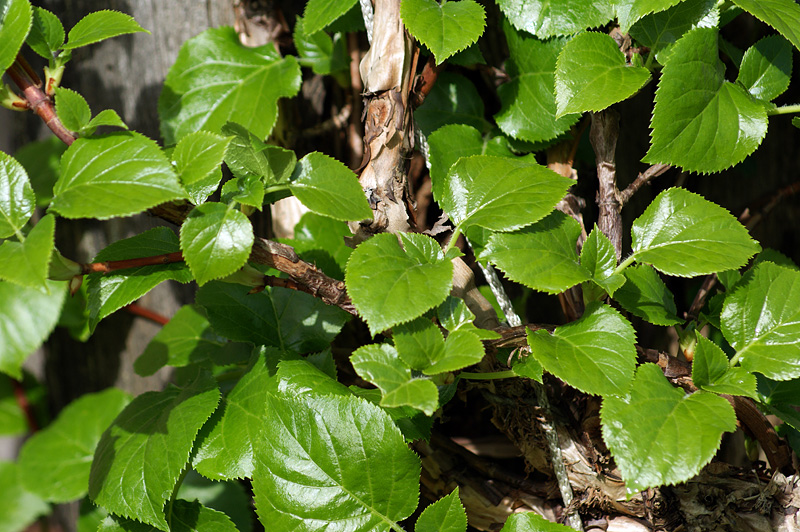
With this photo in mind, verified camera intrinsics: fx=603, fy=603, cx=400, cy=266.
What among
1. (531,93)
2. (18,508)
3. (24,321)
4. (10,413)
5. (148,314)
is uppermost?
(531,93)

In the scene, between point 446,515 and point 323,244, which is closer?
point 446,515

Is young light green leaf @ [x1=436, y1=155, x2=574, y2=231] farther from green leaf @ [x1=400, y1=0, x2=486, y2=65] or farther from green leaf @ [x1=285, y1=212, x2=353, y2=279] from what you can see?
green leaf @ [x1=285, y1=212, x2=353, y2=279]

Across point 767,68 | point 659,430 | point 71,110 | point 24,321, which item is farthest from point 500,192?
point 24,321

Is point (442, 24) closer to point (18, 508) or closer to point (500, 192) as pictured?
point (500, 192)

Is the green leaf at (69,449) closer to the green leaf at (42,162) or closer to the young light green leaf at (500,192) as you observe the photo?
the green leaf at (42,162)

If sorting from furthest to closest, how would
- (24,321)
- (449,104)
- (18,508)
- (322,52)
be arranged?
(18,508) → (24,321) → (322,52) → (449,104)

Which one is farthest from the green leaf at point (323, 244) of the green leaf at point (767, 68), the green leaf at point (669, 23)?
the green leaf at point (767, 68)
